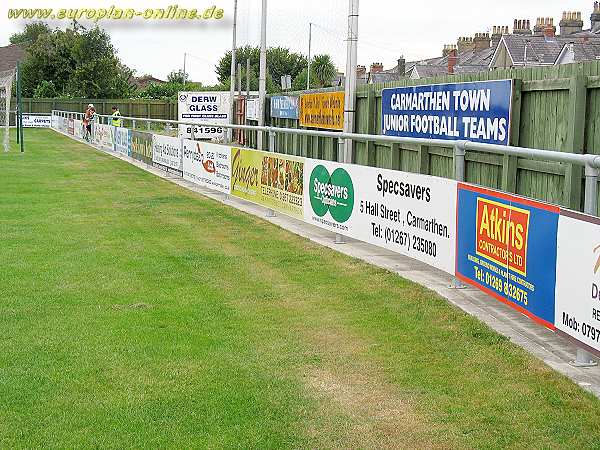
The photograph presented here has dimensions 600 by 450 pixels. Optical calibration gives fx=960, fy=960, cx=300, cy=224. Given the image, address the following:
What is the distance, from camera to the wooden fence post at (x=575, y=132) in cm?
854

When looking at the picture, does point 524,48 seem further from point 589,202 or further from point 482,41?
point 589,202

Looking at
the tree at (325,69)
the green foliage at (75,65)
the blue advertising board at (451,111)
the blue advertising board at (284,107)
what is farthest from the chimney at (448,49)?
the blue advertising board at (451,111)

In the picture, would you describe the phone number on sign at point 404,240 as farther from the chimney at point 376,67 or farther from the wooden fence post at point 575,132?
the chimney at point 376,67

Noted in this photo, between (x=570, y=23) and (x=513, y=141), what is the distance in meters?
59.4

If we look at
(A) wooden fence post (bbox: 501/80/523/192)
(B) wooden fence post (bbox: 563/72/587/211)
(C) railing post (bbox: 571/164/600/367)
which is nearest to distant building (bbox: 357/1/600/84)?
(A) wooden fence post (bbox: 501/80/523/192)

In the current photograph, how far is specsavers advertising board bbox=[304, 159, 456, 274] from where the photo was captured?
28.8 ft

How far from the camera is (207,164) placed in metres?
18.7

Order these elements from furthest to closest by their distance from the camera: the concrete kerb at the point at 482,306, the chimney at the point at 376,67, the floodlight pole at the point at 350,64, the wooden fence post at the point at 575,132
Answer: the chimney at the point at 376,67 < the floodlight pole at the point at 350,64 < the wooden fence post at the point at 575,132 < the concrete kerb at the point at 482,306

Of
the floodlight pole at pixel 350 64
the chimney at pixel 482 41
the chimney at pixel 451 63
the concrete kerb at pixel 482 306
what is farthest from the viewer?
the chimney at pixel 482 41

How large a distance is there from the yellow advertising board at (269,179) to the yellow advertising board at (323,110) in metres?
3.13

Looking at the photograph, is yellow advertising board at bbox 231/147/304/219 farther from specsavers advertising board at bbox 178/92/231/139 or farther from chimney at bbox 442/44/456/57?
chimney at bbox 442/44/456/57

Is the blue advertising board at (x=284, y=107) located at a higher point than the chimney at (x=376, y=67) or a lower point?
lower

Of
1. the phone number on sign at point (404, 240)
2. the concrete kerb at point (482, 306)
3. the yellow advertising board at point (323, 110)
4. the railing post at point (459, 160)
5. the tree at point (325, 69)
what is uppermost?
the tree at point (325, 69)

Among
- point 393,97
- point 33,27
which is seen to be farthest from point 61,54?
point 393,97
